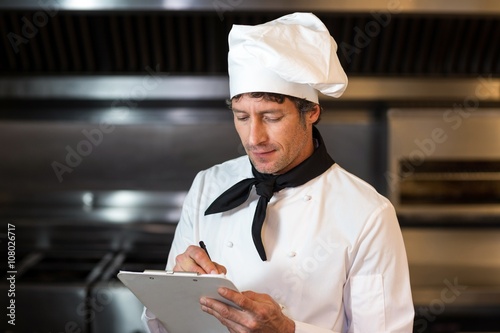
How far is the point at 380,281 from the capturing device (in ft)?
5.62

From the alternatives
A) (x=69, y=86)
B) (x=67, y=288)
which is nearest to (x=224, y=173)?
(x=67, y=288)

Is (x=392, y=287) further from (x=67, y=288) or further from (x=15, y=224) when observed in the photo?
(x=15, y=224)

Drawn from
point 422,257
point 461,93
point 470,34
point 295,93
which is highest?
point 295,93

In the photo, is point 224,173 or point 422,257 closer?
point 224,173

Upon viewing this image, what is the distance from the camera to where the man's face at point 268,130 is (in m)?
1.68

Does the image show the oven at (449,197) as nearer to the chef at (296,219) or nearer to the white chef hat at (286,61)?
the chef at (296,219)

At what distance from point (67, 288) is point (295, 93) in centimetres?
167

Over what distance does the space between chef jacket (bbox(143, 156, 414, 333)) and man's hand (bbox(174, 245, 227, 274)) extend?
0.23 m

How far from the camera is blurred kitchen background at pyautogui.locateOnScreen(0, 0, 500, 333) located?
2.98m

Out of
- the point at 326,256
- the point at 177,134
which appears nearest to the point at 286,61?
the point at 326,256

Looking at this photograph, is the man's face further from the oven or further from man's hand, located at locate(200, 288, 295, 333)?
the oven

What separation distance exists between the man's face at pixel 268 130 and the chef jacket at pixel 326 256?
165 mm

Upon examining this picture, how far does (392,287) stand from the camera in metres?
1.72

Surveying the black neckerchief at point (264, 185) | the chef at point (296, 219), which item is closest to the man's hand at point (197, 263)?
the chef at point (296, 219)
